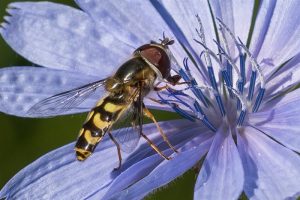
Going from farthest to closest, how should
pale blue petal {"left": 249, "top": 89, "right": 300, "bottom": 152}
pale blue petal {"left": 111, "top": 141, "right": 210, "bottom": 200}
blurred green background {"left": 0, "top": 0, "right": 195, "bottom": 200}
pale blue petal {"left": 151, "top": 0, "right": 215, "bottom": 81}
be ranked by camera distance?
blurred green background {"left": 0, "top": 0, "right": 195, "bottom": 200}
pale blue petal {"left": 151, "top": 0, "right": 215, "bottom": 81}
pale blue petal {"left": 249, "top": 89, "right": 300, "bottom": 152}
pale blue petal {"left": 111, "top": 141, "right": 210, "bottom": 200}

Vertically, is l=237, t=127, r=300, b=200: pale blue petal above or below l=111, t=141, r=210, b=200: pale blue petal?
below

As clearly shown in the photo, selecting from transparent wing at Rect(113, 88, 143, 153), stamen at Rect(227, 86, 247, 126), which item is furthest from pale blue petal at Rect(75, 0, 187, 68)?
transparent wing at Rect(113, 88, 143, 153)

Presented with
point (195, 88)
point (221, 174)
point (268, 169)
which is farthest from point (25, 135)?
point (268, 169)

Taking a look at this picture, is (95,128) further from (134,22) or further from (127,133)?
(134,22)

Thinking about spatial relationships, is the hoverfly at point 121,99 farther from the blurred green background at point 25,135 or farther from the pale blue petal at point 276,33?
the blurred green background at point 25,135

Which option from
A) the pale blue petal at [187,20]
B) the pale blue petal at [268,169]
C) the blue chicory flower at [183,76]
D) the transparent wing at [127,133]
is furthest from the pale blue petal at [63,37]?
the pale blue petal at [268,169]

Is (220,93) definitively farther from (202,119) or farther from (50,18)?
(50,18)

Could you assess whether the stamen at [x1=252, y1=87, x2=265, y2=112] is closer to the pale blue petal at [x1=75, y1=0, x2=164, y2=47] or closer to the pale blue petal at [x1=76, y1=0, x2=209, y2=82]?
the pale blue petal at [x1=76, y1=0, x2=209, y2=82]
